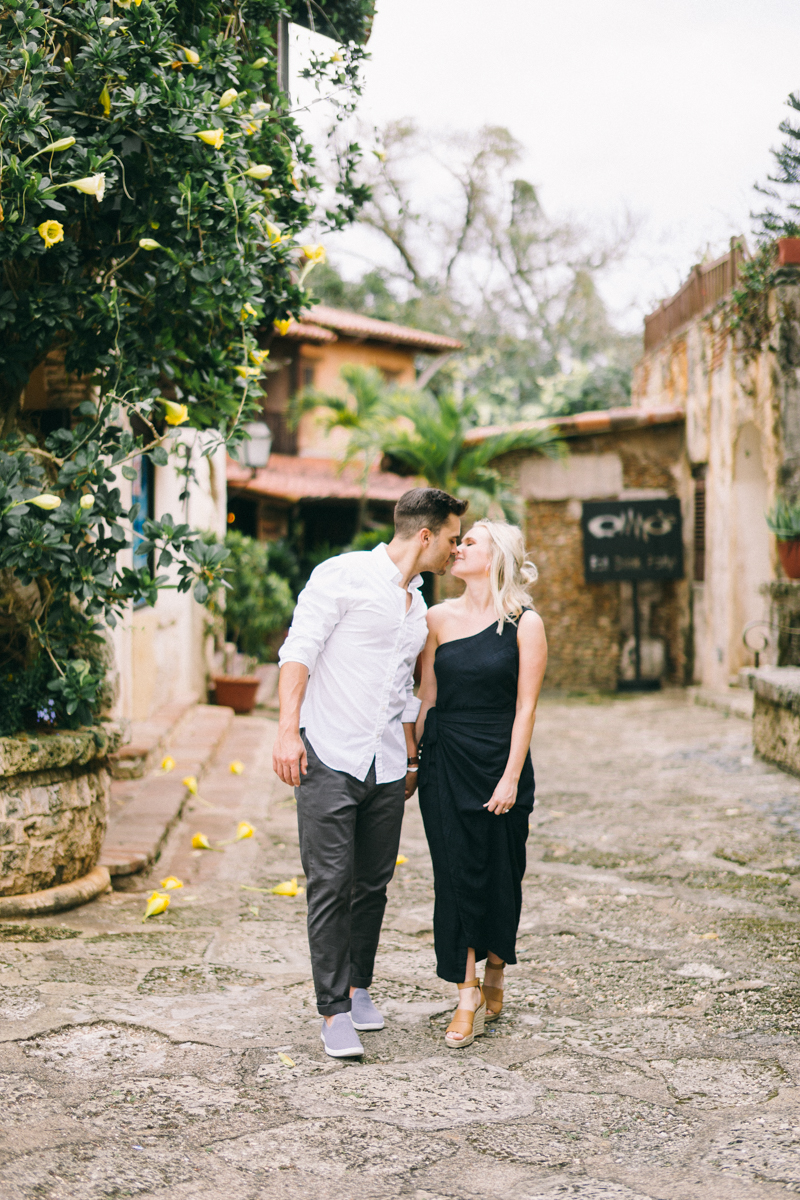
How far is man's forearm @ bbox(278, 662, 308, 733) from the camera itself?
314cm

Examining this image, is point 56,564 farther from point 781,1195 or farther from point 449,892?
point 781,1195

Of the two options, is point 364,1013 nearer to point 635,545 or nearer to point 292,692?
point 292,692

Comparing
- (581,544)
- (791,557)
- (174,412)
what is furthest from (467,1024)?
(581,544)

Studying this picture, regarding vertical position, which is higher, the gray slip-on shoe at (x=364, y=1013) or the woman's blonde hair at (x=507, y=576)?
the woman's blonde hair at (x=507, y=576)

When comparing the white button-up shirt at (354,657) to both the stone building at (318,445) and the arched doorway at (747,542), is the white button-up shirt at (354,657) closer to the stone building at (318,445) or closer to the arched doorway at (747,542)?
the arched doorway at (747,542)

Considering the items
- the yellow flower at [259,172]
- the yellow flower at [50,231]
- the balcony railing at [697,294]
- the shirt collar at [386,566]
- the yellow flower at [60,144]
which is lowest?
the shirt collar at [386,566]

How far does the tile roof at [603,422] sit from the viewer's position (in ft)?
46.4

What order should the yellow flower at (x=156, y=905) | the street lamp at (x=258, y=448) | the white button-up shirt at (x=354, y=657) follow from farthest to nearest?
the street lamp at (x=258, y=448)
the yellow flower at (x=156, y=905)
the white button-up shirt at (x=354, y=657)

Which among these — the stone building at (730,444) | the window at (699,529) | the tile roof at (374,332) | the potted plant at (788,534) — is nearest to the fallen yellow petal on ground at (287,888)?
the potted plant at (788,534)

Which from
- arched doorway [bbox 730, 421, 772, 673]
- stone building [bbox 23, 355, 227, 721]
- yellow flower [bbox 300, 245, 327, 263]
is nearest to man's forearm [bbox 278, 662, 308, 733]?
yellow flower [bbox 300, 245, 327, 263]

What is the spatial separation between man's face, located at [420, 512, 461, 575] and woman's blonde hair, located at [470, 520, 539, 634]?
0.30 feet

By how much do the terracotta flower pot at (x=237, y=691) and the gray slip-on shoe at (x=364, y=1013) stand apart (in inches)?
306

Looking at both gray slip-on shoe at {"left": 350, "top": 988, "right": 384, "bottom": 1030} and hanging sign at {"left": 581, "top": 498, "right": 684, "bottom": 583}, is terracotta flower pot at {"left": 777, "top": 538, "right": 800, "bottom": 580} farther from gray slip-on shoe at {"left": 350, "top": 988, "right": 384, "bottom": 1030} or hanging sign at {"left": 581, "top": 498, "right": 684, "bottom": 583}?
gray slip-on shoe at {"left": 350, "top": 988, "right": 384, "bottom": 1030}

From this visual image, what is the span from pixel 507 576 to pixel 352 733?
71 cm
